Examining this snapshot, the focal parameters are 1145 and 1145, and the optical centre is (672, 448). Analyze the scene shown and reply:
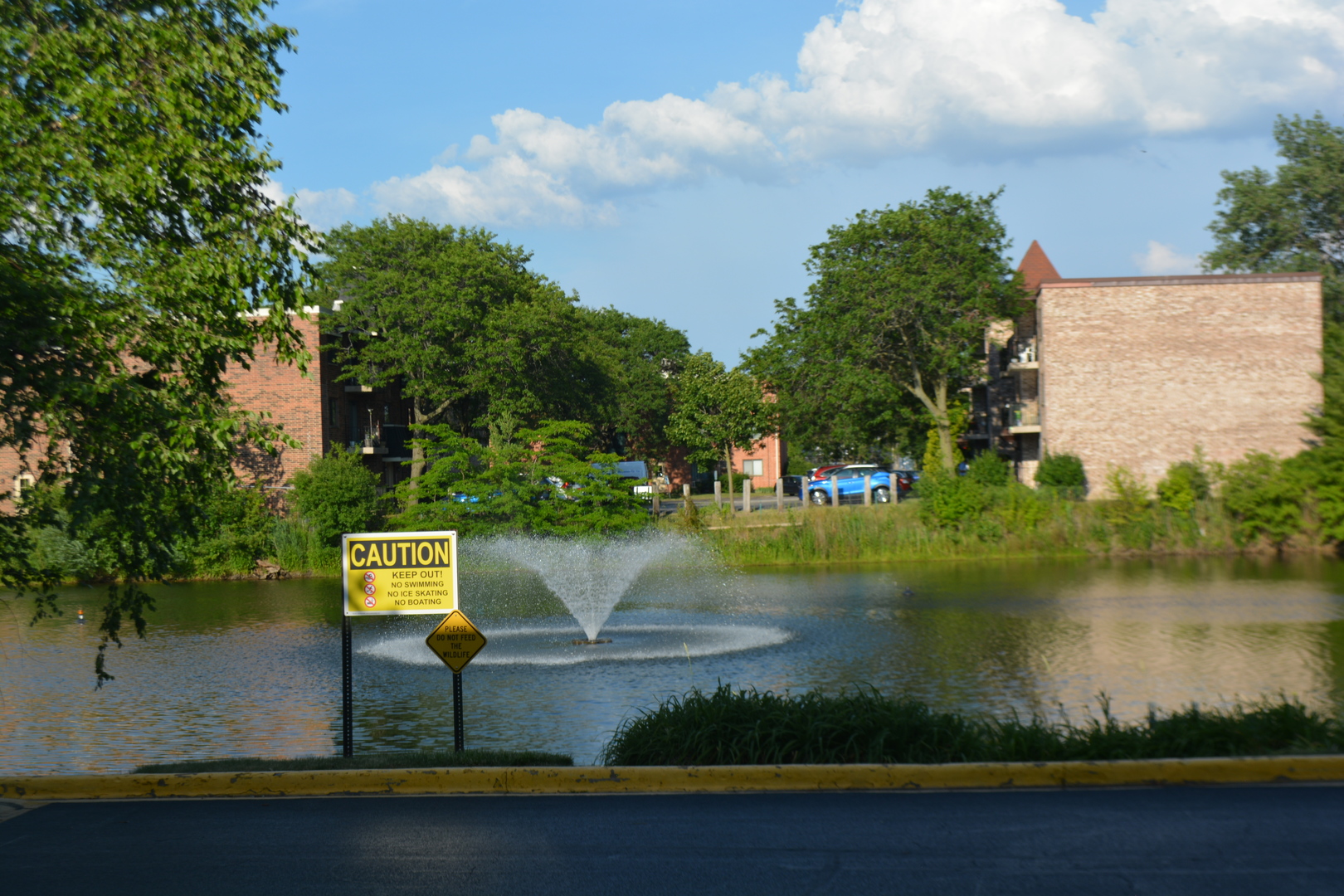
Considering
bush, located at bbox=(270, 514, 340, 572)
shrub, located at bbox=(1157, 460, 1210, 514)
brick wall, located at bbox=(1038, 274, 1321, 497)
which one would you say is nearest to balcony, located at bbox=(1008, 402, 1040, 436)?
brick wall, located at bbox=(1038, 274, 1321, 497)

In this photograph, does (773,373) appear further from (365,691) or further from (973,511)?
(365,691)

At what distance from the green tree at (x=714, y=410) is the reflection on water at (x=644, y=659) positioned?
46.8 metres

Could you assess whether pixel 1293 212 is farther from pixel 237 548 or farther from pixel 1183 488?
pixel 237 548

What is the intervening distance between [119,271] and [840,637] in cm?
1438

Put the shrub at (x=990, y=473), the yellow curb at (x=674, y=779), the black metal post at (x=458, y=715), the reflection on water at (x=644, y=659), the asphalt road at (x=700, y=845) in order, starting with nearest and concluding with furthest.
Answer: the asphalt road at (x=700, y=845), the yellow curb at (x=674, y=779), the black metal post at (x=458, y=715), the reflection on water at (x=644, y=659), the shrub at (x=990, y=473)

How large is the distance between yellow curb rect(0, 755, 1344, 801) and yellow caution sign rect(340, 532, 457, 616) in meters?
1.94

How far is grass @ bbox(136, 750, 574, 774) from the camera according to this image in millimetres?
9930

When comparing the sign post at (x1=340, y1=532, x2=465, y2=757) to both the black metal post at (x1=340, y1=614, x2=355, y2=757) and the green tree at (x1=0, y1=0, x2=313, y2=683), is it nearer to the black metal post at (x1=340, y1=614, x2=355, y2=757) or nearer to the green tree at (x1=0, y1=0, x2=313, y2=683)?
the black metal post at (x1=340, y1=614, x2=355, y2=757)

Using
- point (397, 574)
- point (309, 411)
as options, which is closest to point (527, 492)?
point (309, 411)

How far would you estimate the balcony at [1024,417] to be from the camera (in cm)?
4993

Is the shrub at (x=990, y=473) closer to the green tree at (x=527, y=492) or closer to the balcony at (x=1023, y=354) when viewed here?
the balcony at (x=1023, y=354)

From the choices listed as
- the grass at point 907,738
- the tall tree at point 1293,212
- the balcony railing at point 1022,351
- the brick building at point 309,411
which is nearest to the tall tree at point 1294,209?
the tall tree at point 1293,212

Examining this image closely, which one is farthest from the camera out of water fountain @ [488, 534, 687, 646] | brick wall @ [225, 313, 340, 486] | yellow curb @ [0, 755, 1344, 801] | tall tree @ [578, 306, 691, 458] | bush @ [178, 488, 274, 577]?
tall tree @ [578, 306, 691, 458]

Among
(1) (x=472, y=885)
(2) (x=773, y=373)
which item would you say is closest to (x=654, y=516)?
(2) (x=773, y=373)
